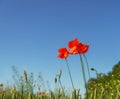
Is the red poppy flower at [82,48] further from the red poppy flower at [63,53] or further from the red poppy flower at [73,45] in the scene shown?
the red poppy flower at [63,53]

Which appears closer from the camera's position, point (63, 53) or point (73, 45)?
point (73, 45)

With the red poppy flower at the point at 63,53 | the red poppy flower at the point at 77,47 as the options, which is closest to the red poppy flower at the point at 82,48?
the red poppy flower at the point at 77,47

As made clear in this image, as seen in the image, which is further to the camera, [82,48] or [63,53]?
[63,53]

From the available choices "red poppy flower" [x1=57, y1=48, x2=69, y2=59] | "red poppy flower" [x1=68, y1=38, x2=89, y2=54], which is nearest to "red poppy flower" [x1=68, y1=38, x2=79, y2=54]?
"red poppy flower" [x1=68, y1=38, x2=89, y2=54]

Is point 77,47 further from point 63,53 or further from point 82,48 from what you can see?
point 63,53

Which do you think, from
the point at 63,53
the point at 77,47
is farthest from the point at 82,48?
the point at 63,53

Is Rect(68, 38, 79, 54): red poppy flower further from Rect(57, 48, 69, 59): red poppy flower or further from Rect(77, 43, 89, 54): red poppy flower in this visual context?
Rect(57, 48, 69, 59): red poppy flower

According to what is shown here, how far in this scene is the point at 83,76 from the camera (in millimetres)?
3477

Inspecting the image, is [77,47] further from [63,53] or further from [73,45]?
[63,53]

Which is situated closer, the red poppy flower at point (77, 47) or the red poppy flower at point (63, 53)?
the red poppy flower at point (77, 47)

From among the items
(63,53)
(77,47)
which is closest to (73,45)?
(77,47)

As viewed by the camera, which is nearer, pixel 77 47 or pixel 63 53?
pixel 77 47

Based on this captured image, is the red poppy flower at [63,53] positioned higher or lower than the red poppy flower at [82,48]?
higher

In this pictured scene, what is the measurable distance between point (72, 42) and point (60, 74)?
0.40m
